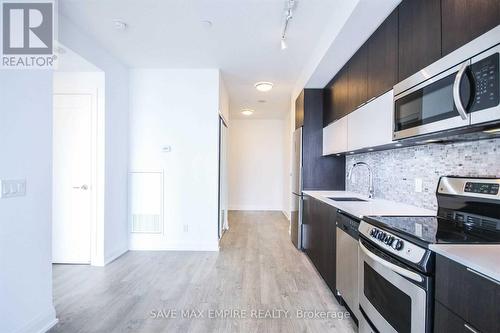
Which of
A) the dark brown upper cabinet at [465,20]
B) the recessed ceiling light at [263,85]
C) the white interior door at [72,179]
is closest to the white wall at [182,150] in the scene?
the white interior door at [72,179]

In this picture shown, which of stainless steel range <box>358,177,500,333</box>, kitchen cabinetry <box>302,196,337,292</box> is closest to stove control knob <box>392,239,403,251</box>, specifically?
stainless steel range <box>358,177,500,333</box>

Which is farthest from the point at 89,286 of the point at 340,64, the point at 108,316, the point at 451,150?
the point at 340,64

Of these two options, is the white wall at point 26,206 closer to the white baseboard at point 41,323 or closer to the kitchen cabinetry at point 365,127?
the white baseboard at point 41,323

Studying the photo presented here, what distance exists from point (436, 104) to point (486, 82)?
334 mm

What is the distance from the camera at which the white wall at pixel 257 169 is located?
7762 millimetres

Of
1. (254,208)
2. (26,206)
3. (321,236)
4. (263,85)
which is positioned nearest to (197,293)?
(321,236)

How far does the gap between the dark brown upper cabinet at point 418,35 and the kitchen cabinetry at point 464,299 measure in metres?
1.17

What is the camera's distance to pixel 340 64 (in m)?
3.06

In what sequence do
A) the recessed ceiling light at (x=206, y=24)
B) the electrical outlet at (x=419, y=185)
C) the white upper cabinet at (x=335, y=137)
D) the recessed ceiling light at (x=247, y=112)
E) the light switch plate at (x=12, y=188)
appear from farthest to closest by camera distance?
1. the recessed ceiling light at (x=247, y=112)
2. the white upper cabinet at (x=335, y=137)
3. the recessed ceiling light at (x=206, y=24)
4. the electrical outlet at (x=419, y=185)
5. the light switch plate at (x=12, y=188)

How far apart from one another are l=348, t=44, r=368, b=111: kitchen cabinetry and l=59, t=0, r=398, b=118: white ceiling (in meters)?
0.36

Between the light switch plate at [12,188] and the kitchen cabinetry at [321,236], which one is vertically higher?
the light switch plate at [12,188]

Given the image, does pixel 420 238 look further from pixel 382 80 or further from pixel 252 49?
pixel 252 49

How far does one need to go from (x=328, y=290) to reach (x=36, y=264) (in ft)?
8.43

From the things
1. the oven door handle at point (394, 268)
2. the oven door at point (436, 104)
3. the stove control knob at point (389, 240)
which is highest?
the oven door at point (436, 104)
